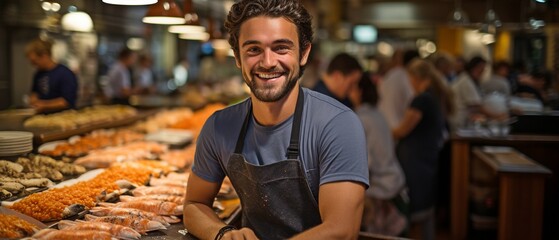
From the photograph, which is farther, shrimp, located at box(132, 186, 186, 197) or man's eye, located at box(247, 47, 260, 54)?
shrimp, located at box(132, 186, 186, 197)

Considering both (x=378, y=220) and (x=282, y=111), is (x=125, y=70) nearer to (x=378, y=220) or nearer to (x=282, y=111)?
(x=378, y=220)

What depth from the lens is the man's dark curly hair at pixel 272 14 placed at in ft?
7.22

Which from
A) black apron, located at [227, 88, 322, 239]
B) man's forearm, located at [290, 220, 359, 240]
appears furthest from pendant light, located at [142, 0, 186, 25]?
man's forearm, located at [290, 220, 359, 240]

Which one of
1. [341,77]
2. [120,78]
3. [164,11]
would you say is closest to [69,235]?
[164,11]

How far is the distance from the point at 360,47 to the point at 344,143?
2284 centimetres

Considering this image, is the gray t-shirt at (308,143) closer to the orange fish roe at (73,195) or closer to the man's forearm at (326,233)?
the man's forearm at (326,233)

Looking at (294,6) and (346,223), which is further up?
(294,6)

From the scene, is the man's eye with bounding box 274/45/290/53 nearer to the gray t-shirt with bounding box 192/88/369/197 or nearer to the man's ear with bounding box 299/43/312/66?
the man's ear with bounding box 299/43/312/66

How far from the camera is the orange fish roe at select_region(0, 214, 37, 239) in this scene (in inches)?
82.4

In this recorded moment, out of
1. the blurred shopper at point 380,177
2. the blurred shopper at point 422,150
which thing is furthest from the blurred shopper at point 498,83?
the blurred shopper at point 380,177

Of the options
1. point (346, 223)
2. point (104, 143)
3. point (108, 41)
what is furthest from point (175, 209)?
point (108, 41)

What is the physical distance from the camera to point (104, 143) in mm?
4391

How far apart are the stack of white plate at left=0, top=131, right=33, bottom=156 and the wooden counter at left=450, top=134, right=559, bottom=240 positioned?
4.61 metres

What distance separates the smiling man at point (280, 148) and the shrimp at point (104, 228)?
26 cm
